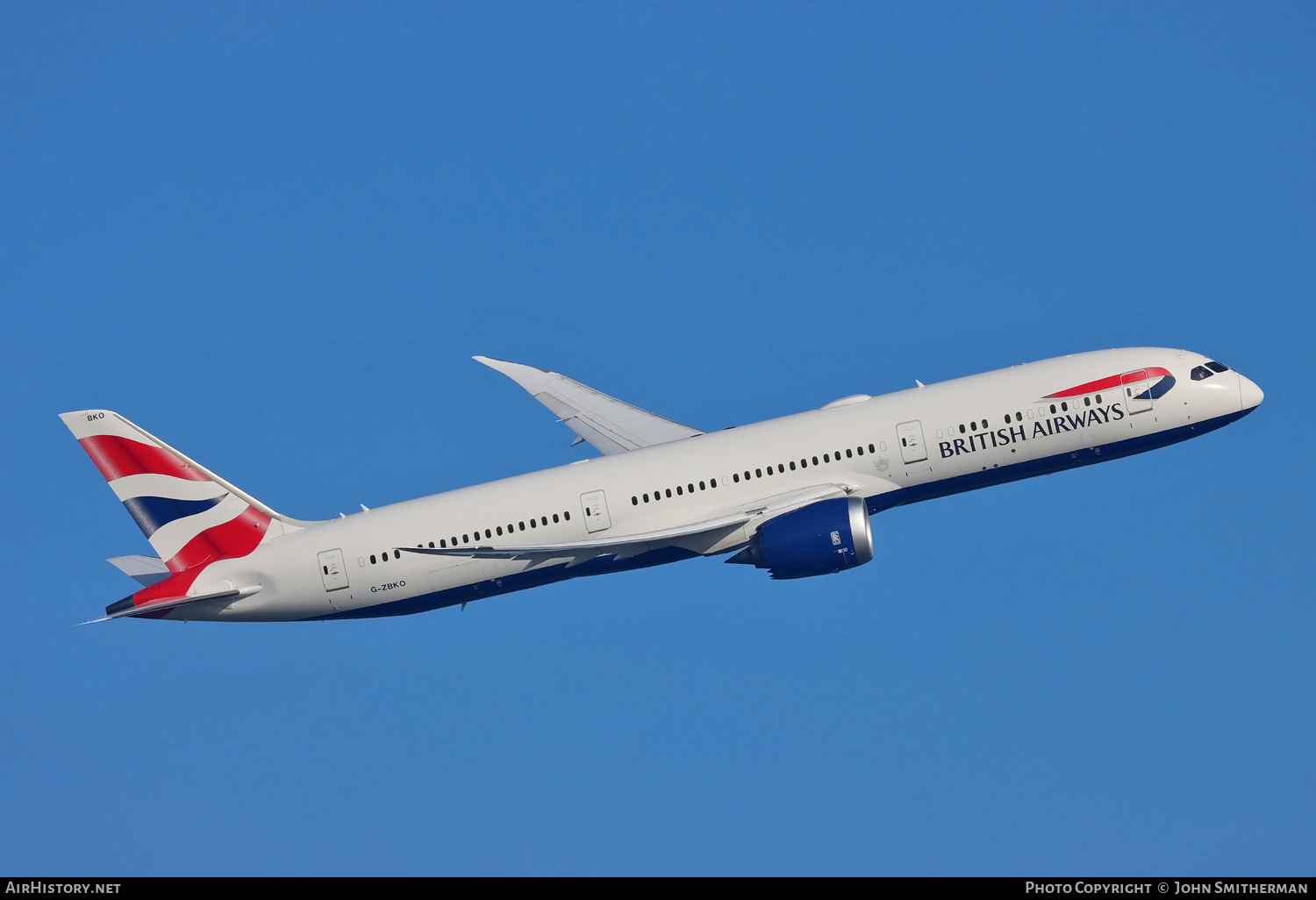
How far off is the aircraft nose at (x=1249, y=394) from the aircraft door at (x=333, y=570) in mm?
39230

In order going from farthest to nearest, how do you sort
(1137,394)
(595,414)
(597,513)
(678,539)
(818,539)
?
(595,414), (1137,394), (597,513), (678,539), (818,539)

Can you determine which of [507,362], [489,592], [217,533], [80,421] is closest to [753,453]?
[489,592]

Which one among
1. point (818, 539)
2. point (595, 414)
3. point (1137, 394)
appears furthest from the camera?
point (595, 414)

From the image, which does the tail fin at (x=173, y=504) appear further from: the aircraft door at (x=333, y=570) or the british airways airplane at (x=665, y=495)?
the aircraft door at (x=333, y=570)

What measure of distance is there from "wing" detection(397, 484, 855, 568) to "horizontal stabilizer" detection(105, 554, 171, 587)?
11099mm

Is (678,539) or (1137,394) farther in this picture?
(1137,394)

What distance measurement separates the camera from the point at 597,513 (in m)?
55.8

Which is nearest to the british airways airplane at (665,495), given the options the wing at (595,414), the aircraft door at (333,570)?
the aircraft door at (333,570)

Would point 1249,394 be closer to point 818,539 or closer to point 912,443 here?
point 912,443

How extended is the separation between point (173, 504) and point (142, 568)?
3.14m

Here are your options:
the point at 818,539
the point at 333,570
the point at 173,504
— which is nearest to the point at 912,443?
the point at 818,539

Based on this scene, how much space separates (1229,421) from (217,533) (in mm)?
44158

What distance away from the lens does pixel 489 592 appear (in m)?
58.0

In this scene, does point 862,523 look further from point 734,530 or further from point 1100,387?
point 1100,387
